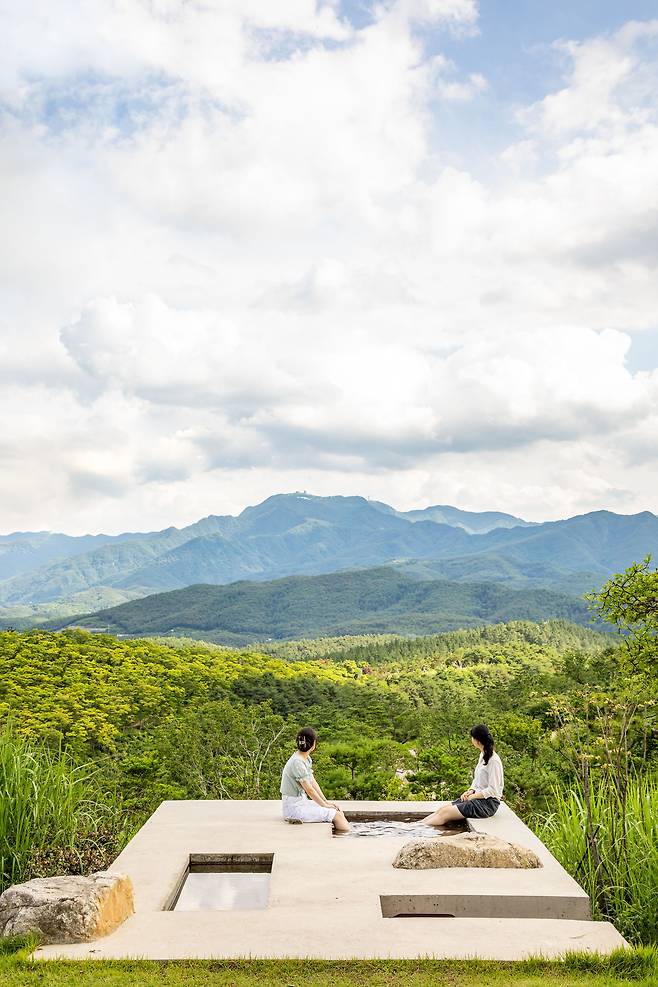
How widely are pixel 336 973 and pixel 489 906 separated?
1418mm

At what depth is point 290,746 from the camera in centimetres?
1335

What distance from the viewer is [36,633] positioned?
26281mm

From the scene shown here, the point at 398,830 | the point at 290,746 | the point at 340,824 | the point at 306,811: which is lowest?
the point at 290,746

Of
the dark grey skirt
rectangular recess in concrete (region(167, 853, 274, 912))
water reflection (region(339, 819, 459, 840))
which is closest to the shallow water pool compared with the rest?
water reflection (region(339, 819, 459, 840))

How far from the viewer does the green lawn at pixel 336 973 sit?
3.77 meters

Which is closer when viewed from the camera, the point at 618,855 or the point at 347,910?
the point at 347,910

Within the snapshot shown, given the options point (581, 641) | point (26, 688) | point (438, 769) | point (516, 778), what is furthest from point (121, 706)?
point (581, 641)

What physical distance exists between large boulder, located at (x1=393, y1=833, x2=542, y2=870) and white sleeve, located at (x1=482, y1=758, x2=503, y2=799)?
4.00ft

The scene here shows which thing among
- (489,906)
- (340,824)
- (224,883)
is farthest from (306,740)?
(489,906)

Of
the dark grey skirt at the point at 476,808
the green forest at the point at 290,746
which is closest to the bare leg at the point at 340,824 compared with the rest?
the dark grey skirt at the point at 476,808

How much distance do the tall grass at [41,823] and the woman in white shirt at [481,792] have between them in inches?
118

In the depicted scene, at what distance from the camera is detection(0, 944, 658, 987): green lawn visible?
377cm

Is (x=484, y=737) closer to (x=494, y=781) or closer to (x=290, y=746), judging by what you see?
(x=494, y=781)

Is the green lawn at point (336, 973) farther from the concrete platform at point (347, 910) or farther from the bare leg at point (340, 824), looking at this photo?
the bare leg at point (340, 824)
